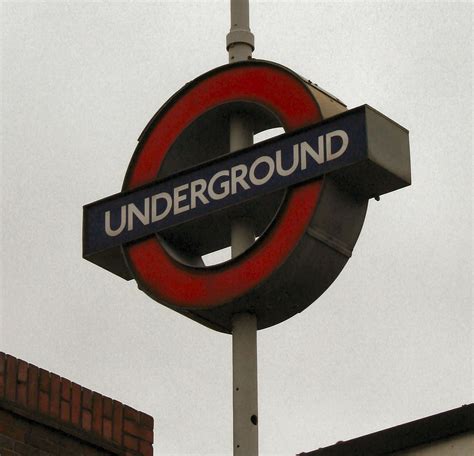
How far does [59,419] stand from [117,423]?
2.09 feet

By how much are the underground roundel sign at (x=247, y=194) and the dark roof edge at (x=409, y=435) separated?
1195 millimetres

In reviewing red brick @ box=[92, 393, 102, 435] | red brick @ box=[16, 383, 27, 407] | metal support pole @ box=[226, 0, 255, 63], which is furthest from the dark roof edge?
metal support pole @ box=[226, 0, 255, 63]

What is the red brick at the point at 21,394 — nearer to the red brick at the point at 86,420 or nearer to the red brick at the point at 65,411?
the red brick at the point at 65,411

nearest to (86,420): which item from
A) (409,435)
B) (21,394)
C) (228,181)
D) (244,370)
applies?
(21,394)

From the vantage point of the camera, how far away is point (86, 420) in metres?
12.3

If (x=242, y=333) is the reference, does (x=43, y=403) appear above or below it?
below

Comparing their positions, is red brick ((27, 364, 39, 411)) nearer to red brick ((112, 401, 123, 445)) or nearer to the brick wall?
the brick wall

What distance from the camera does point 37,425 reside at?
12.0 m

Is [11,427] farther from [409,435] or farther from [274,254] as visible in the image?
[409,435]

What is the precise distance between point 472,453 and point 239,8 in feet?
15.3

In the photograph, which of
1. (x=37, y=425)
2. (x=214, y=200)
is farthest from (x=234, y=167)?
(x=37, y=425)

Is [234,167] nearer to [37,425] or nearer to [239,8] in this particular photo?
[239,8]

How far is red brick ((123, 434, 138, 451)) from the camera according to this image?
497 inches

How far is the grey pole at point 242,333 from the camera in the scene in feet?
42.1
